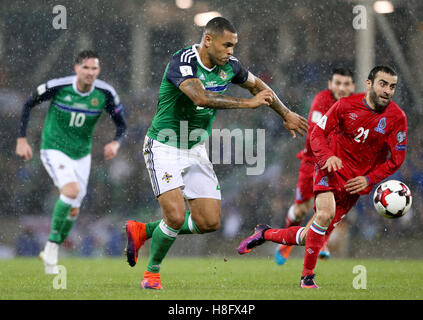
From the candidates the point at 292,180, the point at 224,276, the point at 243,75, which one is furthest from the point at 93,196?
the point at 243,75

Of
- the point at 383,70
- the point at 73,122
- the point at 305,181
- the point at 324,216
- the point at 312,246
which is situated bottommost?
the point at 312,246

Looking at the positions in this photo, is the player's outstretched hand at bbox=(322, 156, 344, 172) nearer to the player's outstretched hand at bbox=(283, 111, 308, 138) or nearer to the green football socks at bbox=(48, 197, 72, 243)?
the player's outstretched hand at bbox=(283, 111, 308, 138)

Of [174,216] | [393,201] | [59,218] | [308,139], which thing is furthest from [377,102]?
[59,218]

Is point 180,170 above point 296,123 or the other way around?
the other way around

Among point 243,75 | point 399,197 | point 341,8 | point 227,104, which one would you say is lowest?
point 399,197

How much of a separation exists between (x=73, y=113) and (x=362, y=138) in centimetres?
400

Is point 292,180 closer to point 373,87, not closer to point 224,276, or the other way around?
point 224,276

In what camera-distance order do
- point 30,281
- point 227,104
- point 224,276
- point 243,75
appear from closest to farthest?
point 227,104 → point 243,75 → point 30,281 → point 224,276

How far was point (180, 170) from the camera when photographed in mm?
5914

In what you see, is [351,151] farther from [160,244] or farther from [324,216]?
[160,244]

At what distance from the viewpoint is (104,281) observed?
688 cm

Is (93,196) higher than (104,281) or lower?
higher

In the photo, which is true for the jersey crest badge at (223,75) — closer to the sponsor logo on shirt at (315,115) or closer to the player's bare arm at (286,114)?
the player's bare arm at (286,114)
